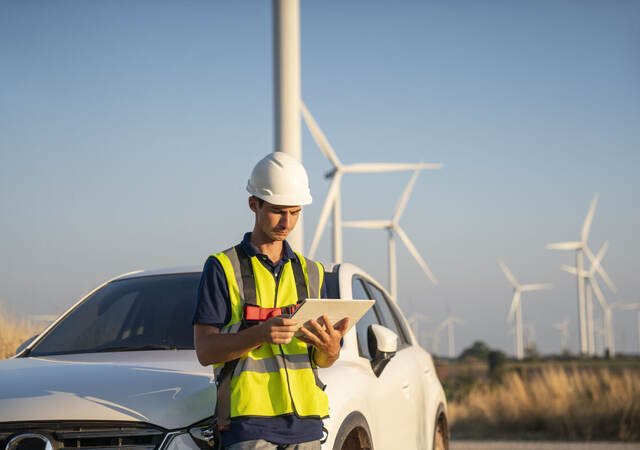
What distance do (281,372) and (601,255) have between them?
45479 mm

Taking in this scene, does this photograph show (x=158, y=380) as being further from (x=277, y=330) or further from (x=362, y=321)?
(x=362, y=321)

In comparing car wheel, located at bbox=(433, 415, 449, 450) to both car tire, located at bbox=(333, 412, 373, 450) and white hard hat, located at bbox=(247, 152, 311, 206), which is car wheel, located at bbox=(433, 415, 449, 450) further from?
white hard hat, located at bbox=(247, 152, 311, 206)

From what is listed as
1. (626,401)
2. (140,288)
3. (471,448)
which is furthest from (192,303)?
(626,401)

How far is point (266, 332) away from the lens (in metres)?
2.95

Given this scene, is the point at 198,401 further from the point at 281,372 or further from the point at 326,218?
the point at 326,218

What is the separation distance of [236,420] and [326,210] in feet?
58.9

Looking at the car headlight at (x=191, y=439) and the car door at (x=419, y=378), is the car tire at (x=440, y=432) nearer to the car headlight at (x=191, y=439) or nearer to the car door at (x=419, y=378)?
the car door at (x=419, y=378)

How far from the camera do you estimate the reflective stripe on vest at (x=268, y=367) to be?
123 inches

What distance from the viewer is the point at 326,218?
20.9 metres

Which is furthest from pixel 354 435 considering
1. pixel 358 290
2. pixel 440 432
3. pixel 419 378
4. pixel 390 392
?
pixel 440 432

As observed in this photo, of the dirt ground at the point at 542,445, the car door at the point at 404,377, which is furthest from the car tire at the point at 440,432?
the dirt ground at the point at 542,445

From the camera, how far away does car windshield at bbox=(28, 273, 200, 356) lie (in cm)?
499

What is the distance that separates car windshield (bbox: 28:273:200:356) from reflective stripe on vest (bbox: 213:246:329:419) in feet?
5.30

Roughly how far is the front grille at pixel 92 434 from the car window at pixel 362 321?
185 centimetres
